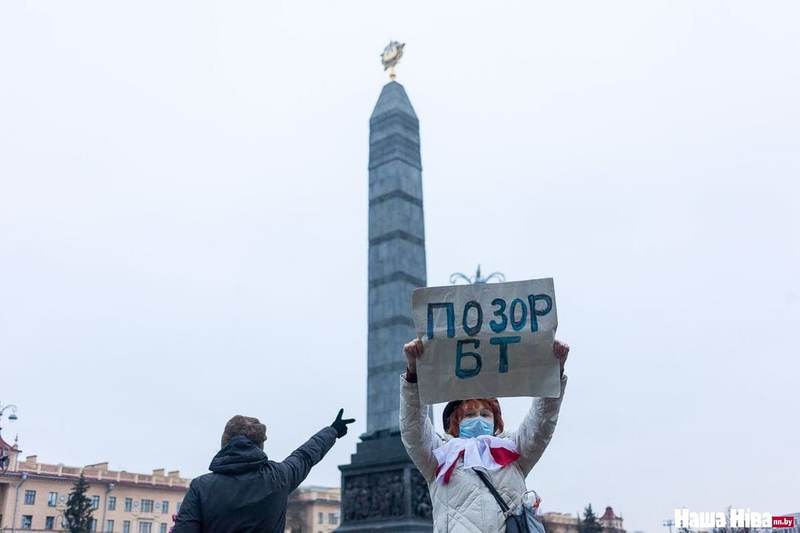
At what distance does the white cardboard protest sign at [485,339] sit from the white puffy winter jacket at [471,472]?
99 millimetres

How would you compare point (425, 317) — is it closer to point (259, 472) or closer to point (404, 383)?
point (404, 383)

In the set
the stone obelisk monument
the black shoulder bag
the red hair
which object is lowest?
the black shoulder bag

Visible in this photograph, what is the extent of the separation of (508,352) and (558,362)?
8.0 inches

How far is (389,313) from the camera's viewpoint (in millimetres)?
19141

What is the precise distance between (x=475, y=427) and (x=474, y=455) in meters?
0.22

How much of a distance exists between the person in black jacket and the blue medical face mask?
75cm

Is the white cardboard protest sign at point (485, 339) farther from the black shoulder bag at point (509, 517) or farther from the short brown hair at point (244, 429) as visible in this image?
the short brown hair at point (244, 429)

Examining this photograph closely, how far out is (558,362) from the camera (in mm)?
3293

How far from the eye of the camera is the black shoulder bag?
9.84ft

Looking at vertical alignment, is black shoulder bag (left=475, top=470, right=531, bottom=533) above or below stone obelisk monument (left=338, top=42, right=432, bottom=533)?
below

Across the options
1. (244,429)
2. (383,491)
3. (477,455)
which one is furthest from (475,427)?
(383,491)

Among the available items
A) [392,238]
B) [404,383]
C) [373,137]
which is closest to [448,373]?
[404,383]

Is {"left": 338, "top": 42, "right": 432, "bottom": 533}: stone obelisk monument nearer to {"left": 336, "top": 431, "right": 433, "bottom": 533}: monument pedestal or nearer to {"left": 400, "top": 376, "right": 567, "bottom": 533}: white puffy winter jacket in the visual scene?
{"left": 336, "top": 431, "right": 433, "bottom": 533}: monument pedestal

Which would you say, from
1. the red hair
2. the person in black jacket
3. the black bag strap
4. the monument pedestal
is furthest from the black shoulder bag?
the monument pedestal
